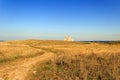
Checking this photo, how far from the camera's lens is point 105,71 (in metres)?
11.1

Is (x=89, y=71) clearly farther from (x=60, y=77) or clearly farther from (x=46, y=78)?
(x=46, y=78)

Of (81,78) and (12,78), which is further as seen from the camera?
(12,78)

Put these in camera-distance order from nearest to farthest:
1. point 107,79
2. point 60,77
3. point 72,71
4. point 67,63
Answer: point 107,79 < point 60,77 < point 72,71 < point 67,63

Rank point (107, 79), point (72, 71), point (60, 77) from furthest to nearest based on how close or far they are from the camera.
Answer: point (72, 71), point (60, 77), point (107, 79)

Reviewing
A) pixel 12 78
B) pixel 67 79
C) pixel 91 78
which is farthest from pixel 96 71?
pixel 12 78

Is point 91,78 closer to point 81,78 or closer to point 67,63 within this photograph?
point 81,78

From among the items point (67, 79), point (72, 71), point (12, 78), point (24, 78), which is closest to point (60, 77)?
point (67, 79)

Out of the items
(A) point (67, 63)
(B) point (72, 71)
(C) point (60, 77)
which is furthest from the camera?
(A) point (67, 63)

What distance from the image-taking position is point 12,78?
37.2ft

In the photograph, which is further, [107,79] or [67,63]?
[67,63]

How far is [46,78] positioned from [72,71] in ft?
6.45

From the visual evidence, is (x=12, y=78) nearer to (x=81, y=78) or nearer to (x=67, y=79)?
(x=67, y=79)

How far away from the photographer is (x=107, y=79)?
9.76 metres

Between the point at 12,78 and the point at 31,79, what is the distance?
4.21ft
